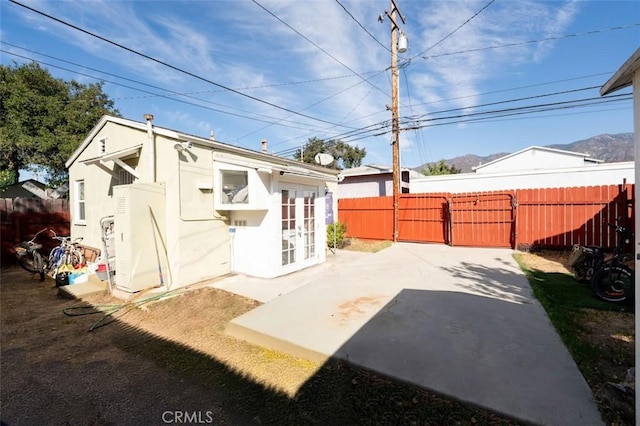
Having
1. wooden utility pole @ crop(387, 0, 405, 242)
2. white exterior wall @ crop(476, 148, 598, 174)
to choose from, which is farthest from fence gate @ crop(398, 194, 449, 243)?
white exterior wall @ crop(476, 148, 598, 174)

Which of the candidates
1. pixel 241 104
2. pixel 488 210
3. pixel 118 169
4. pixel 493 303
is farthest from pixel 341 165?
pixel 493 303

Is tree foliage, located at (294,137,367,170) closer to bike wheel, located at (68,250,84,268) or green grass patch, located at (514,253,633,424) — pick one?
bike wheel, located at (68,250,84,268)

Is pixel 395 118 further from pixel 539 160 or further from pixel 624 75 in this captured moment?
pixel 539 160

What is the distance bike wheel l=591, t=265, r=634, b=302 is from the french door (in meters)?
5.44

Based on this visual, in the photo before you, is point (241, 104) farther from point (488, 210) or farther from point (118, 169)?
point (488, 210)

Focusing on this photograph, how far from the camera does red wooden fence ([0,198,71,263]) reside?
8750mm

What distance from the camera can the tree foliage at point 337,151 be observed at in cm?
3784

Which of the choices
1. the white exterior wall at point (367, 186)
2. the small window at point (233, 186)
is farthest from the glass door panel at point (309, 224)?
the white exterior wall at point (367, 186)

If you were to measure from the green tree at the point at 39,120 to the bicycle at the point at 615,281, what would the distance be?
75.7 ft

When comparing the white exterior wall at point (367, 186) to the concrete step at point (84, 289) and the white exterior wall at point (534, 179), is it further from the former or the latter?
the concrete step at point (84, 289)

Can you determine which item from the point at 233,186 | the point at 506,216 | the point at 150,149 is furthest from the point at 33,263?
the point at 506,216

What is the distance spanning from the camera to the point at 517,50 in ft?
32.7

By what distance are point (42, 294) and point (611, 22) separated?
16431mm

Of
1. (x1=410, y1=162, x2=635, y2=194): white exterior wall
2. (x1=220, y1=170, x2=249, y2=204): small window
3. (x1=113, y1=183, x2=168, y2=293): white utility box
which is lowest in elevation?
(x1=113, y1=183, x2=168, y2=293): white utility box
